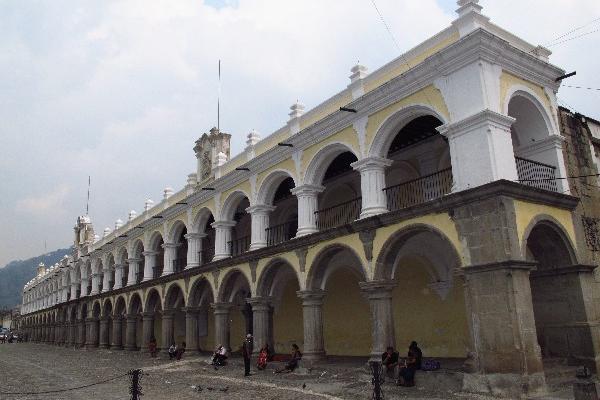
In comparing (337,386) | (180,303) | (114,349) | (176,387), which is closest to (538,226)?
(337,386)

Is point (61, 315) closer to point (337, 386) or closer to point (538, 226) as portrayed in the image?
point (337, 386)

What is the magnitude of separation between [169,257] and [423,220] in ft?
53.9

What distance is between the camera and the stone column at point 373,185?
44.5 feet

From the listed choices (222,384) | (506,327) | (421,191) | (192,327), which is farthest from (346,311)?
(506,327)

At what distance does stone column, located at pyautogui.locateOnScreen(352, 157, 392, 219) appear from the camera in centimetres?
1355

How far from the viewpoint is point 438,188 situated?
1500 cm

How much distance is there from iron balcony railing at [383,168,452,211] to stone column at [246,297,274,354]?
561 centimetres

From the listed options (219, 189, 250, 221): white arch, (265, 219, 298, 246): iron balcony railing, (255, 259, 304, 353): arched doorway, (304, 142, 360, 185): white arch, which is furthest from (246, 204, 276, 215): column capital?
(304, 142, 360, 185): white arch

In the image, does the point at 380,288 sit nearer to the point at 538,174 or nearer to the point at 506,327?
the point at 506,327

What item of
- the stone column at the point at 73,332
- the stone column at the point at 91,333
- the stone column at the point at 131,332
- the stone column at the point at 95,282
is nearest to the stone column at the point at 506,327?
the stone column at the point at 131,332

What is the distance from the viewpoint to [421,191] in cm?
1552

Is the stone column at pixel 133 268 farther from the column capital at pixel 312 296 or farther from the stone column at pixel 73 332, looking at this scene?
the column capital at pixel 312 296

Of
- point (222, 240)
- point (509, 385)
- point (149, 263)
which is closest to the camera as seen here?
point (509, 385)

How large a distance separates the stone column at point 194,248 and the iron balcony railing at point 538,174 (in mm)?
14331
